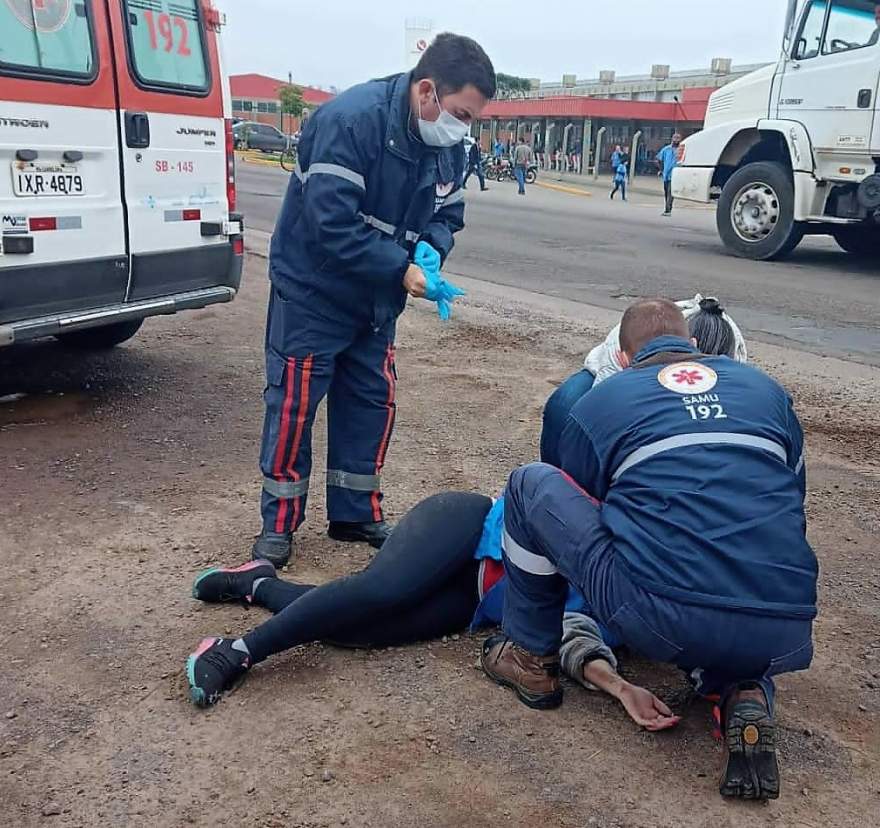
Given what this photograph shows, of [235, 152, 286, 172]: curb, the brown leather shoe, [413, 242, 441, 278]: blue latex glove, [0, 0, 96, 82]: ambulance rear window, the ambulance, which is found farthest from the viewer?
[235, 152, 286, 172]: curb

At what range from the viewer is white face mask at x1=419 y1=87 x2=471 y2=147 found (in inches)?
130

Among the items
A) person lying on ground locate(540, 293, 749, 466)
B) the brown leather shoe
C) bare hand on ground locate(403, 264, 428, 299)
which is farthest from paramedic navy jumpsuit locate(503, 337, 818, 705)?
bare hand on ground locate(403, 264, 428, 299)

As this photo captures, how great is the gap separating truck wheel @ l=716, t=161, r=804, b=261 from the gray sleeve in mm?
10358

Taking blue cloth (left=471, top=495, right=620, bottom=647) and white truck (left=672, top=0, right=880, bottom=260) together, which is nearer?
blue cloth (left=471, top=495, right=620, bottom=647)

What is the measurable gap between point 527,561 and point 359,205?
147cm

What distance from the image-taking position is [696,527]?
2207 millimetres

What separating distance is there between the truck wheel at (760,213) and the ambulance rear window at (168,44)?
851cm

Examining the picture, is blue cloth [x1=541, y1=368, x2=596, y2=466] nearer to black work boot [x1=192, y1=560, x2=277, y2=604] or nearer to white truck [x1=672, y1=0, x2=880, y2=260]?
black work boot [x1=192, y1=560, x2=277, y2=604]

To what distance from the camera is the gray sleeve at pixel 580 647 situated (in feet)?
9.17

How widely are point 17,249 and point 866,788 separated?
13.9ft

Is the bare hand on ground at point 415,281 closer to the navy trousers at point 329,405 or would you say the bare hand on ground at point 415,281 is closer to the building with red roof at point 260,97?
the navy trousers at point 329,405

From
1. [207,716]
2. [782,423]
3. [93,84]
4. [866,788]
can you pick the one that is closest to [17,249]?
[93,84]

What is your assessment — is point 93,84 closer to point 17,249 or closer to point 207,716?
point 17,249

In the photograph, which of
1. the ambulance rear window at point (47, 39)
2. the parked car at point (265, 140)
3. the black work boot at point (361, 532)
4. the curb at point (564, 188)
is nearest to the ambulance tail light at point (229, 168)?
the ambulance rear window at point (47, 39)
